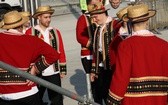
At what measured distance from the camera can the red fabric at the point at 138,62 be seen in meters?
4.28

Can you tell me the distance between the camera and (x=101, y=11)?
6.16m

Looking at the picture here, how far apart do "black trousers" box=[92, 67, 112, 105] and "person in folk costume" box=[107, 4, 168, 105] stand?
195cm

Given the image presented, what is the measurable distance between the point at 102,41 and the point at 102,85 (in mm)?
653

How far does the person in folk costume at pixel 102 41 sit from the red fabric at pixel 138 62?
1832 mm

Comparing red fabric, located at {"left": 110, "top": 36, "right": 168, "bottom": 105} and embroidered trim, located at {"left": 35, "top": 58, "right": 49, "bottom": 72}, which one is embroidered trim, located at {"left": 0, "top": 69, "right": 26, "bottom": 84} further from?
red fabric, located at {"left": 110, "top": 36, "right": 168, "bottom": 105}

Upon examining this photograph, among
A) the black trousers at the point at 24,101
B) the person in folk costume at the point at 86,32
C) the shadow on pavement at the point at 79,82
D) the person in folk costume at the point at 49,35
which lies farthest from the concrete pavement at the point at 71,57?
the black trousers at the point at 24,101

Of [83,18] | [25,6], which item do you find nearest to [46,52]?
[83,18]

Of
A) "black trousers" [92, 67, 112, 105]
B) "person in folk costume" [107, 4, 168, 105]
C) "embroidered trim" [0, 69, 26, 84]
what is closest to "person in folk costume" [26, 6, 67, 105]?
"black trousers" [92, 67, 112, 105]

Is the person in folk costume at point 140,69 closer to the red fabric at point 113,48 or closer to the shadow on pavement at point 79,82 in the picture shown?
the red fabric at point 113,48

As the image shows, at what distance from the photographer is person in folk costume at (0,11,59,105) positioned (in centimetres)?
511

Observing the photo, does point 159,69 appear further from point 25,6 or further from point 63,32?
point 63,32

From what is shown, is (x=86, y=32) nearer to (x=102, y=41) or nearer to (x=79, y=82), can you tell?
(x=102, y=41)

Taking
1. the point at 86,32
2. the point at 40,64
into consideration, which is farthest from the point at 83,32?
the point at 40,64

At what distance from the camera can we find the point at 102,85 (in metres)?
6.57
